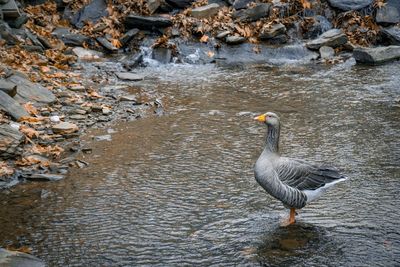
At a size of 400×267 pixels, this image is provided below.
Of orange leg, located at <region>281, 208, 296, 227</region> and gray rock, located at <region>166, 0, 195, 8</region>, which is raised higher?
gray rock, located at <region>166, 0, 195, 8</region>

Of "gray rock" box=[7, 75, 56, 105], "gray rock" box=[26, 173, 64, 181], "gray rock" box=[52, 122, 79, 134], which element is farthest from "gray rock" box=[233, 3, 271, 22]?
"gray rock" box=[26, 173, 64, 181]

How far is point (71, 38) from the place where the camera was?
17.8 m

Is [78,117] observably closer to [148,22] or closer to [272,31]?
[148,22]

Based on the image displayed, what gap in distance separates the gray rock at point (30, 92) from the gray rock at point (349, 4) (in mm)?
11540

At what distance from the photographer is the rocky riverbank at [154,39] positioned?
42.6 feet

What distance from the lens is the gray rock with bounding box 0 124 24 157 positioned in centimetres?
842

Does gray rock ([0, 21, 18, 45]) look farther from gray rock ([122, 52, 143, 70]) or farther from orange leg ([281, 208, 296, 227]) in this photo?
orange leg ([281, 208, 296, 227])

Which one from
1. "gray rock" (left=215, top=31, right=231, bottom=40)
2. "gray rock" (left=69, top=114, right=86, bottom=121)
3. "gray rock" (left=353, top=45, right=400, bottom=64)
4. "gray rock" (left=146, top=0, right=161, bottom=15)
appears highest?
"gray rock" (left=146, top=0, right=161, bottom=15)

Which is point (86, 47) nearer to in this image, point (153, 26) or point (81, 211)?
point (153, 26)

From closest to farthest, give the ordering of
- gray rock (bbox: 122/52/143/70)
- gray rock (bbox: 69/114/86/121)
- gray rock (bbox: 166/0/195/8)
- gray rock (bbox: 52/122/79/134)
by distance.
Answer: gray rock (bbox: 52/122/79/134) → gray rock (bbox: 69/114/86/121) → gray rock (bbox: 122/52/143/70) → gray rock (bbox: 166/0/195/8)

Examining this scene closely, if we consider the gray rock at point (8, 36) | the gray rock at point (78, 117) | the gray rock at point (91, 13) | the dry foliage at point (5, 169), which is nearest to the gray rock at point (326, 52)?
the gray rock at point (91, 13)

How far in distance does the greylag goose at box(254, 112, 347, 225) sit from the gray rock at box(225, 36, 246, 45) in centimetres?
1154

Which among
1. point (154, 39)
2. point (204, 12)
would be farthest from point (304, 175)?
point (204, 12)

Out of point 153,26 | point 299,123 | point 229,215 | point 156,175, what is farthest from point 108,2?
point 229,215
